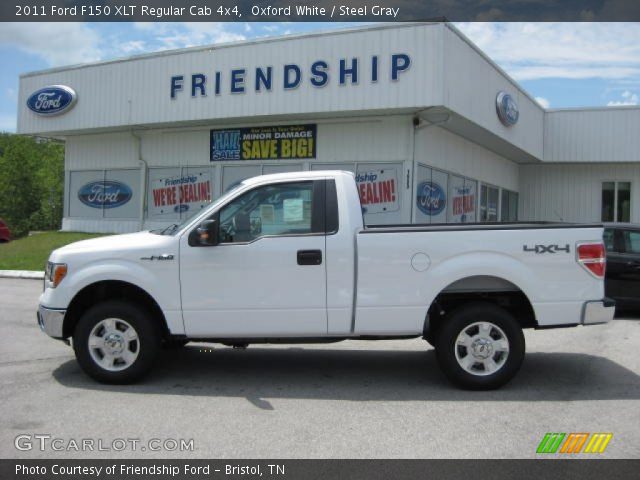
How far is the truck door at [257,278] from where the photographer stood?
5801 millimetres

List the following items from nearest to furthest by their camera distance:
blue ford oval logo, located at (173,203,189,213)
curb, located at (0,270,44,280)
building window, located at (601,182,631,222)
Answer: curb, located at (0,270,44,280), blue ford oval logo, located at (173,203,189,213), building window, located at (601,182,631,222)

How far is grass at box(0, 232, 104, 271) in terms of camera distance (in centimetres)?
1891

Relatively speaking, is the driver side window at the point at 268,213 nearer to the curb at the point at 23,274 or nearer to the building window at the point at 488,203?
the curb at the point at 23,274

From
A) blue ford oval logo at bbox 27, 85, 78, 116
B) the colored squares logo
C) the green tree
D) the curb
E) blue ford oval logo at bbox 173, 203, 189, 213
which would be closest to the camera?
the colored squares logo

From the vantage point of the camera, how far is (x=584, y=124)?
25.9 m

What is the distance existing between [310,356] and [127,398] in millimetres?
2461

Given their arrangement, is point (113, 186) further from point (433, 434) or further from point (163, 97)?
point (433, 434)

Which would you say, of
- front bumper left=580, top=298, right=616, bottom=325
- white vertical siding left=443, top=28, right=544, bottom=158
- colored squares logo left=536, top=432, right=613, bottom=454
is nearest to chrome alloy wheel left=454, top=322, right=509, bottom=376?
front bumper left=580, top=298, right=616, bottom=325

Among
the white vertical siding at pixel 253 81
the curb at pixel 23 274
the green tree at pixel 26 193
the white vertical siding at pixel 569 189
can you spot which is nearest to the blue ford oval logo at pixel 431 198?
the white vertical siding at pixel 253 81

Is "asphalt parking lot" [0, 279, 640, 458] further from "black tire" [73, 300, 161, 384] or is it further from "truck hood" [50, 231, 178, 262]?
"truck hood" [50, 231, 178, 262]

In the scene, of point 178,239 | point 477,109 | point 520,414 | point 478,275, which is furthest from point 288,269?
point 477,109

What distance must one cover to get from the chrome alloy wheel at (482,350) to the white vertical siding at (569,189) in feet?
72.6

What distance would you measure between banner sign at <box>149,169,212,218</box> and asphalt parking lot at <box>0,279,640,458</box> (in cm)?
1262
